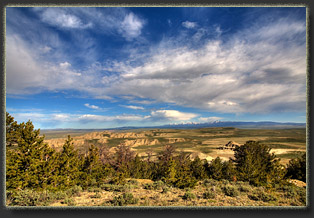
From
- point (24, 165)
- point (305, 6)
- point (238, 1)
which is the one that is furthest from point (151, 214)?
point (305, 6)

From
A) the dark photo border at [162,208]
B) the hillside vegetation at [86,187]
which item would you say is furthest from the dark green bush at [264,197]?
the dark photo border at [162,208]

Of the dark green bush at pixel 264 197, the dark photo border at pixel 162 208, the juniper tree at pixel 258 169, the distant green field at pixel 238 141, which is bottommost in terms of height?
the distant green field at pixel 238 141

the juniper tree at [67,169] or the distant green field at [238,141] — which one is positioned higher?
the juniper tree at [67,169]

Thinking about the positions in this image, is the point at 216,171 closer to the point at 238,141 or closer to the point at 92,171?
the point at 92,171

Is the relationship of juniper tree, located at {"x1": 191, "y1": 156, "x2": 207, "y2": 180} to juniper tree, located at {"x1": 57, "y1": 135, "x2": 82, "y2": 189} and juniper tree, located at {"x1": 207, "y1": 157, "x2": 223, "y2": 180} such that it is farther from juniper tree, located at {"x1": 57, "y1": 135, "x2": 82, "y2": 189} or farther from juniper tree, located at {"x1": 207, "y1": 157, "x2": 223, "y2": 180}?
juniper tree, located at {"x1": 57, "y1": 135, "x2": 82, "y2": 189}

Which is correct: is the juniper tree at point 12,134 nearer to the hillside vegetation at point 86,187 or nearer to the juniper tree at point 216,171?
the hillside vegetation at point 86,187

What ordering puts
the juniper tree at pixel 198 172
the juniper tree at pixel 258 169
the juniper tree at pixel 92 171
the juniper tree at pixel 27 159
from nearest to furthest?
the juniper tree at pixel 27 159 → the juniper tree at pixel 258 169 → the juniper tree at pixel 92 171 → the juniper tree at pixel 198 172

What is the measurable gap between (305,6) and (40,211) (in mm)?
11363

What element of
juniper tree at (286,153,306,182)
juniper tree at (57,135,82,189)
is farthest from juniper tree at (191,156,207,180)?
juniper tree at (57,135,82,189)

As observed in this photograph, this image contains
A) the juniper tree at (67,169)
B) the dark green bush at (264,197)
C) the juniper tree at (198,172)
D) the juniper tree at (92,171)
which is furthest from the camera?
the juniper tree at (198,172)

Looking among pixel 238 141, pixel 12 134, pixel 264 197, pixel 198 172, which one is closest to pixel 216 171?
pixel 198 172

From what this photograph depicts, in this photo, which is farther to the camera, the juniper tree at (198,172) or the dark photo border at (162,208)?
the juniper tree at (198,172)

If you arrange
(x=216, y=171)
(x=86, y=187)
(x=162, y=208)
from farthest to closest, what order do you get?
(x=216, y=171), (x=86, y=187), (x=162, y=208)

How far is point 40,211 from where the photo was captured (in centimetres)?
450
